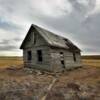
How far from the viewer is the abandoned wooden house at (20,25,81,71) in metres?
20.0

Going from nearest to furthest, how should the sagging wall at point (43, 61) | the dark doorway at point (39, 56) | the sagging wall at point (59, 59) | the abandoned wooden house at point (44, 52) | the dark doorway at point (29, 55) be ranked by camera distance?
Answer: 1. the sagging wall at point (43, 61)
2. the abandoned wooden house at point (44, 52)
3. the sagging wall at point (59, 59)
4. the dark doorway at point (39, 56)
5. the dark doorway at point (29, 55)

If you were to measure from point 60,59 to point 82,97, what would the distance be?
11.4m

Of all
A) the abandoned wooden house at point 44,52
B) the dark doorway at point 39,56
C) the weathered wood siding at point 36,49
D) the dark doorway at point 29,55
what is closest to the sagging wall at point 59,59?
the abandoned wooden house at point 44,52

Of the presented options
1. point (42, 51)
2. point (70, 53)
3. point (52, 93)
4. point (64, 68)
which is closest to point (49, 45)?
point (42, 51)

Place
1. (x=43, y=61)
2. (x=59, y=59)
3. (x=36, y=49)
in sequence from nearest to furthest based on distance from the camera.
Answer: (x=43, y=61), (x=59, y=59), (x=36, y=49)

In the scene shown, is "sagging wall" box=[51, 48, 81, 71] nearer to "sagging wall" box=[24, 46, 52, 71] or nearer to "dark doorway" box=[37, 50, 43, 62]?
"sagging wall" box=[24, 46, 52, 71]

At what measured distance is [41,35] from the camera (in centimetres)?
2045

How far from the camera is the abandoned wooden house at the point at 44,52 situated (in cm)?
1995

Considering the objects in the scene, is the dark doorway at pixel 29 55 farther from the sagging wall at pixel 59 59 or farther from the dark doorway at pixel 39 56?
the sagging wall at pixel 59 59

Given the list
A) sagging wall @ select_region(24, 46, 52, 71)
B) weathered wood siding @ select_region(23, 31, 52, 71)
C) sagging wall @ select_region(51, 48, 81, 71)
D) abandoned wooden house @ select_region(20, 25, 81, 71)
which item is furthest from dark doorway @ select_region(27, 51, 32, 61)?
sagging wall @ select_region(51, 48, 81, 71)

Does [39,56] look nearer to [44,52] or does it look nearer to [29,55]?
[44,52]

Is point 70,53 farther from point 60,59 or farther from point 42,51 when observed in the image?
point 42,51

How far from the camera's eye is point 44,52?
2041 centimetres

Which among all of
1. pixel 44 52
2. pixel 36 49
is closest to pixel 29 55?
pixel 36 49
